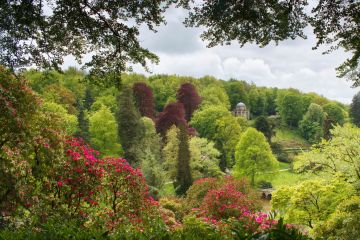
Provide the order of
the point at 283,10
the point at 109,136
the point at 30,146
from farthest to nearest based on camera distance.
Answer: the point at 109,136, the point at 30,146, the point at 283,10

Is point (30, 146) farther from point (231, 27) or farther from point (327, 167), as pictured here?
point (327, 167)

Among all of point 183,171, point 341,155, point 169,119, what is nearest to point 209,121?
point 169,119

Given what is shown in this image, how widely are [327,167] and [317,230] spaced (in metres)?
9.49

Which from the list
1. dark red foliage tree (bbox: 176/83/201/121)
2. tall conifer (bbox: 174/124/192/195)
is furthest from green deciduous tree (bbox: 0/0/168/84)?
Result: dark red foliage tree (bbox: 176/83/201/121)

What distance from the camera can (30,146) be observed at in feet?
36.9

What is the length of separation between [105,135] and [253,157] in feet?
51.7

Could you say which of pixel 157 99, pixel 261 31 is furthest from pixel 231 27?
pixel 157 99

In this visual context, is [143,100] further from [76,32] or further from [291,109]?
[76,32]

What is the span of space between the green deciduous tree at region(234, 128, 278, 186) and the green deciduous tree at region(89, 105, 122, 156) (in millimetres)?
13056

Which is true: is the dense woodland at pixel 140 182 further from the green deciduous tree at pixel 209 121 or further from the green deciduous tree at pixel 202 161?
the green deciduous tree at pixel 209 121

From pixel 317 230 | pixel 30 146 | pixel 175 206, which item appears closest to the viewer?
pixel 30 146

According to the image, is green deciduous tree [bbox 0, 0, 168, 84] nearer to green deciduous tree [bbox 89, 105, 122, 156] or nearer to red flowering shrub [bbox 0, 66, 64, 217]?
red flowering shrub [bbox 0, 66, 64, 217]

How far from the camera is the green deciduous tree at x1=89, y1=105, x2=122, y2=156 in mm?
42281

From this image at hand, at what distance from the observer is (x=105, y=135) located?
42094mm
